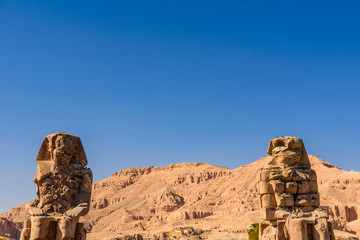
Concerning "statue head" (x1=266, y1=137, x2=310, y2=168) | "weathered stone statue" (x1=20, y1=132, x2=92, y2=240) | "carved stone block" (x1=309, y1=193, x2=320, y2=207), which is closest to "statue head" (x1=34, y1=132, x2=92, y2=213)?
"weathered stone statue" (x1=20, y1=132, x2=92, y2=240)

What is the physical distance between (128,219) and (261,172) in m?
110

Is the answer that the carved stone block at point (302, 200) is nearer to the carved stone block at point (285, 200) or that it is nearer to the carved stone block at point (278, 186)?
the carved stone block at point (285, 200)

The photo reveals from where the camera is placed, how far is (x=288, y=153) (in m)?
14.1

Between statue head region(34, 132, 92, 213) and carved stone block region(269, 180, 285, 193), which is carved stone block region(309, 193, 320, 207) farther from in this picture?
statue head region(34, 132, 92, 213)

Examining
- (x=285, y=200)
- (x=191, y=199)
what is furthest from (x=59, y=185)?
(x=191, y=199)

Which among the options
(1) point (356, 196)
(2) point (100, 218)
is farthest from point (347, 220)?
(2) point (100, 218)

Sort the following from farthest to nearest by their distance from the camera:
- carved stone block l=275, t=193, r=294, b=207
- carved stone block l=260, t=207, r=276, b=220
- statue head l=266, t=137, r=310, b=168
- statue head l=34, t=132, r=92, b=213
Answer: statue head l=266, t=137, r=310, b=168 < carved stone block l=260, t=207, r=276, b=220 < carved stone block l=275, t=193, r=294, b=207 < statue head l=34, t=132, r=92, b=213

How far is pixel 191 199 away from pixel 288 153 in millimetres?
125189

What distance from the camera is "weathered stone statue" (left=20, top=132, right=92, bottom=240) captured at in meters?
11.7

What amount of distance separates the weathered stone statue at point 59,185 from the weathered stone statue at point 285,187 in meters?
5.38

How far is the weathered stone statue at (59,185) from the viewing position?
1173 centimetres

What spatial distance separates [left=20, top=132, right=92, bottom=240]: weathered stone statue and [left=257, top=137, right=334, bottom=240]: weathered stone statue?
5.38 meters

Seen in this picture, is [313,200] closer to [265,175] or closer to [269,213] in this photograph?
[269,213]

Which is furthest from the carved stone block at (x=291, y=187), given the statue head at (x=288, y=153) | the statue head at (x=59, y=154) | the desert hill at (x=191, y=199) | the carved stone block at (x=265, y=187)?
the desert hill at (x=191, y=199)
